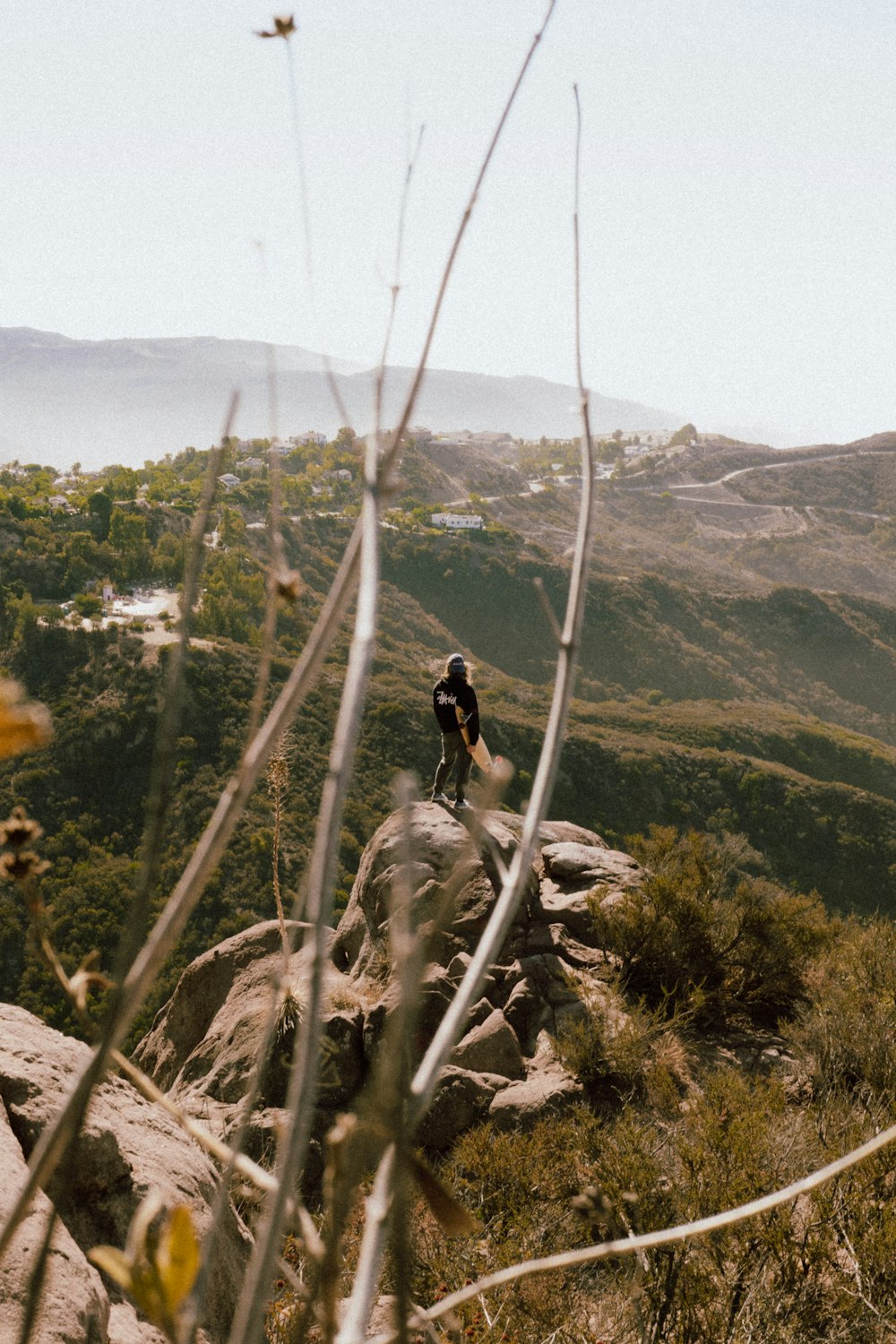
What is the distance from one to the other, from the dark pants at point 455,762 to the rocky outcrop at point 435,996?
0.84 ft

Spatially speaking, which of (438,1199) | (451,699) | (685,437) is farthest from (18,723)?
(685,437)

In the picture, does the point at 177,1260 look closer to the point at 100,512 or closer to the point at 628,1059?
the point at 628,1059

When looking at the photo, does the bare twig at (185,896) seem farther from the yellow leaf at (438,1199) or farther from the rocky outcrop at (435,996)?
the rocky outcrop at (435,996)

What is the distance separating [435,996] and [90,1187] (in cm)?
405

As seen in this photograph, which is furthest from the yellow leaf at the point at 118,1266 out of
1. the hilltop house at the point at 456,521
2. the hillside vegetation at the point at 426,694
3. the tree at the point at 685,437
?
the tree at the point at 685,437

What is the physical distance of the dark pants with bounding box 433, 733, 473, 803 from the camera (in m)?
7.84

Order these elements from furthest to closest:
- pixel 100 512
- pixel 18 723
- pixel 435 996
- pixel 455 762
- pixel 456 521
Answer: pixel 456 521 → pixel 100 512 → pixel 455 762 → pixel 435 996 → pixel 18 723

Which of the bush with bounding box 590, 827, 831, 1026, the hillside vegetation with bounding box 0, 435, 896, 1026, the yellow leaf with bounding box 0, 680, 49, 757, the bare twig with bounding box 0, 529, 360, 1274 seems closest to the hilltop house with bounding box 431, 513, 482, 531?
the hillside vegetation with bounding box 0, 435, 896, 1026

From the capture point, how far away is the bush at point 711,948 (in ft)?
22.8

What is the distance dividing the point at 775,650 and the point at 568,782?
99.3 feet

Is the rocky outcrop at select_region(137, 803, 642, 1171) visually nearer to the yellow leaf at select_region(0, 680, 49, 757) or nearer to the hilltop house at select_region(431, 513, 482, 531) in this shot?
the yellow leaf at select_region(0, 680, 49, 757)

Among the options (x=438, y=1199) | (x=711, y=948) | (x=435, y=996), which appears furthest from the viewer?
(x=711, y=948)

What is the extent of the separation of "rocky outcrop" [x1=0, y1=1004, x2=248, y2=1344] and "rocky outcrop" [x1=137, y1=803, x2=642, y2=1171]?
2031 mm

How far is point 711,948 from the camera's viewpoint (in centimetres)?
718
